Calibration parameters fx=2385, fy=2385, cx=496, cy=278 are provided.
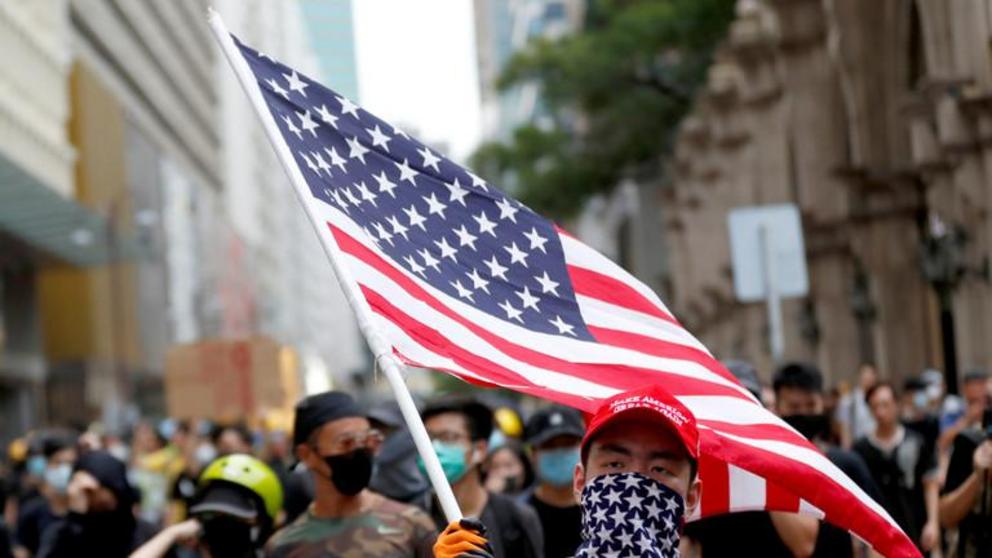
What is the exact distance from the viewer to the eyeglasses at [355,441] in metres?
7.92

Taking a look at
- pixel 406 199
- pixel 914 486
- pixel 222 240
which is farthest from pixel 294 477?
pixel 222 240

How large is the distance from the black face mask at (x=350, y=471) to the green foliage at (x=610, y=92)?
44.8m

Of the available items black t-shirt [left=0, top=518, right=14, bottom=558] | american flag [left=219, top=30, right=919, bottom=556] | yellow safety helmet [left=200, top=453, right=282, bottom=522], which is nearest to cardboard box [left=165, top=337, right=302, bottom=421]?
black t-shirt [left=0, top=518, right=14, bottom=558]

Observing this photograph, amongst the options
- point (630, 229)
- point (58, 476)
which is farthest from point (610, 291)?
point (630, 229)

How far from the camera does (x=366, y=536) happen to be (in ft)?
25.0

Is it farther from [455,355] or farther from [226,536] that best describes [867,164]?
[455,355]

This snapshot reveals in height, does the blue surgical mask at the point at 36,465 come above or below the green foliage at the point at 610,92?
below

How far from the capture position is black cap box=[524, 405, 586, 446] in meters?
11.2

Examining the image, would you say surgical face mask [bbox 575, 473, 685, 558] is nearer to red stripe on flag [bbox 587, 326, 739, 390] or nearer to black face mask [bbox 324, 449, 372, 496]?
red stripe on flag [bbox 587, 326, 739, 390]

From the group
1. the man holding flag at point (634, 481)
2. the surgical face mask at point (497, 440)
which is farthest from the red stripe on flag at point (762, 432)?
the surgical face mask at point (497, 440)

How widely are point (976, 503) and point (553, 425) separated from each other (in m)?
Answer: 3.15

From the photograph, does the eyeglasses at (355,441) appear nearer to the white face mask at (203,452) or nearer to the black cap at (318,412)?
the black cap at (318,412)

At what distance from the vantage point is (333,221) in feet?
21.1

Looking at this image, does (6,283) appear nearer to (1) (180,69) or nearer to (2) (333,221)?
(1) (180,69)
